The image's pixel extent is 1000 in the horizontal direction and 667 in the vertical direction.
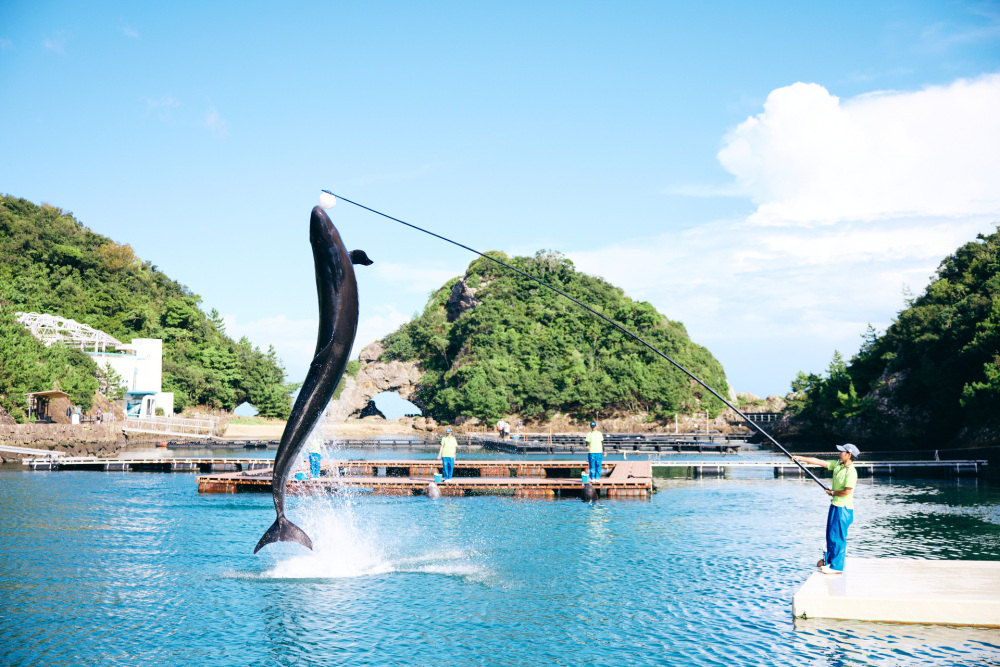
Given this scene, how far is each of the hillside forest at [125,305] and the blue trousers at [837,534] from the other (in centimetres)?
5546

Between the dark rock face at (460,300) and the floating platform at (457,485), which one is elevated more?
the dark rock face at (460,300)

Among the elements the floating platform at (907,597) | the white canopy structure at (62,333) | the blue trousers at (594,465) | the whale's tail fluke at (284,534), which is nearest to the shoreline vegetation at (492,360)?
the white canopy structure at (62,333)

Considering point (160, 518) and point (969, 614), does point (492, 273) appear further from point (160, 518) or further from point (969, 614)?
point (969, 614)

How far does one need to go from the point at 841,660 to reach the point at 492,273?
68.9 meters

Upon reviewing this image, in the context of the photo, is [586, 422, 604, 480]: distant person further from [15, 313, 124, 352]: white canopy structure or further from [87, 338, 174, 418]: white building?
[15, 313, 124, 352]: white canopy structure

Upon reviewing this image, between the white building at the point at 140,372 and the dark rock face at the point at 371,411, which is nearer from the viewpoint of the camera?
the white building at the point at 140,372

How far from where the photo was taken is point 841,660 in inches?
271

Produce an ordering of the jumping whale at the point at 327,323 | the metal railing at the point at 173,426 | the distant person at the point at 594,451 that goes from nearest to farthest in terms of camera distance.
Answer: the jumping whale at the point at 327,323, the distant person at the point at 594,451, the metal railing at the point at 173,426

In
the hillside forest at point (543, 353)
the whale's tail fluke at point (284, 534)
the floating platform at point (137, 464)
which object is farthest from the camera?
the hillside forest at point (543, 353)

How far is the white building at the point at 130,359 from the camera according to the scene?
48531 millimetres

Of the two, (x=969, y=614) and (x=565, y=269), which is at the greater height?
(x=565, y=269)

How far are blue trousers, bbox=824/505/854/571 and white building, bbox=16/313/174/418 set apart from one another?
47.3 metres

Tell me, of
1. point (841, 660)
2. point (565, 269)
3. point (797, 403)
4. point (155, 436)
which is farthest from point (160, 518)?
point (565, 269)

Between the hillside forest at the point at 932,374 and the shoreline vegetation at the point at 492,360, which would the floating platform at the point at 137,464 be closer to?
the shoreline vegetation at the point at 492,360
